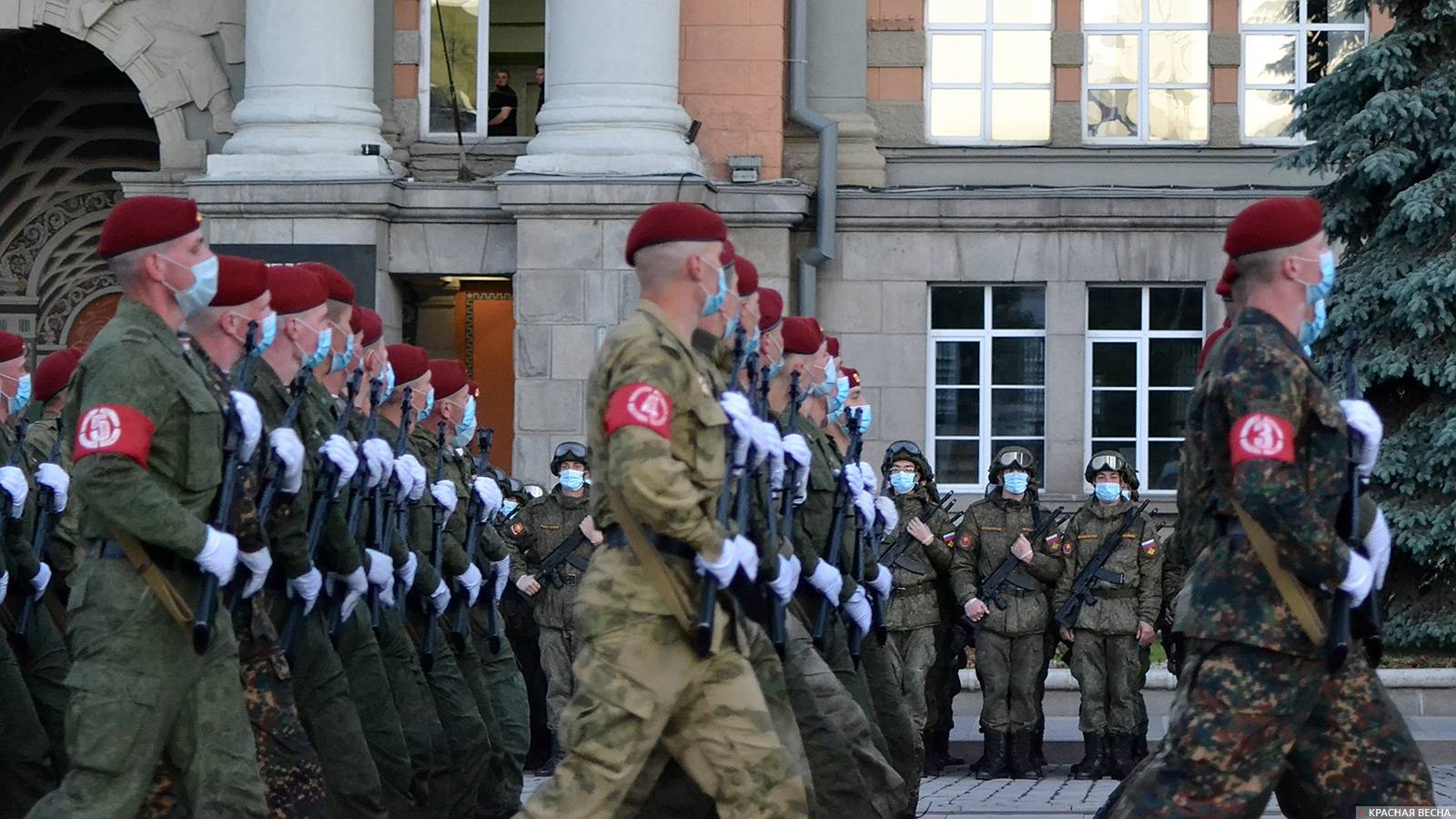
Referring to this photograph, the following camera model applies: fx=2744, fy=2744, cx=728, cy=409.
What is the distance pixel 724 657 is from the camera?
735cm

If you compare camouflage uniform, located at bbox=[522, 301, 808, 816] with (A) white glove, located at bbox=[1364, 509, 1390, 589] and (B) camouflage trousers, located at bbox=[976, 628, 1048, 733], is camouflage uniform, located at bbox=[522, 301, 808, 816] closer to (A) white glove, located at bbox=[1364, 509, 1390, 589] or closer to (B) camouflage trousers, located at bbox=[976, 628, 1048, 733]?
(A) white glove, located at bbox=[1364, 509, 1390, 589]

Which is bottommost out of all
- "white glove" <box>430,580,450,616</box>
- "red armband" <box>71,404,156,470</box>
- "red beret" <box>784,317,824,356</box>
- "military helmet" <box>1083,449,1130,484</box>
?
"white glove" <box>430,580,450,616</box>

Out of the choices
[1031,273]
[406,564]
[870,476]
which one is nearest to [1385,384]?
[1031,273]

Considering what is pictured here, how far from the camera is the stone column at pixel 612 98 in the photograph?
2052cm

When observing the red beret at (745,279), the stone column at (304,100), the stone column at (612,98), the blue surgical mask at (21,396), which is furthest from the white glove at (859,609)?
the stone column at (304,100)

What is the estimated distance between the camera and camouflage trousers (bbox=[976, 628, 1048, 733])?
570 inches

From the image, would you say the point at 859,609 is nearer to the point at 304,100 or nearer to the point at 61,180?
the point at 304,100

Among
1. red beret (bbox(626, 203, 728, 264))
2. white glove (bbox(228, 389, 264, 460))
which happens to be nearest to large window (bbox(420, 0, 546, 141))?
red beret (bbox(626, 203, 728, 264))

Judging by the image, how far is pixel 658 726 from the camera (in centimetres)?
A: 719

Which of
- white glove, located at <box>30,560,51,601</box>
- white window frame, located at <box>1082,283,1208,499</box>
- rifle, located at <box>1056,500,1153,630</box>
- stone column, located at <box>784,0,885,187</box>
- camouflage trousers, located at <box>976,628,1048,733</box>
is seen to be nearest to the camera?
white glove, located at <box>30,560,51,601</box>

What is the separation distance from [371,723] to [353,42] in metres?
12.6

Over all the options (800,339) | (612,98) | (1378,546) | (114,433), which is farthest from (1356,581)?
(612,98)

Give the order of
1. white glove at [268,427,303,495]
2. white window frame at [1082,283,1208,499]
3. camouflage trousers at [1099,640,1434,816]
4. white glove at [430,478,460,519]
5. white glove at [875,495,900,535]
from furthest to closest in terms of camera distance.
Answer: white window frame at [1082,283,1208,499] < white glove at [875,495,900,535] < white glove at [430,478,460,519] < white glove at [268,427,303,495] < camouflage trousers at [1099,640,1434,816]

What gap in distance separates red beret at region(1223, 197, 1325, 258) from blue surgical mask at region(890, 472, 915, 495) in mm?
7512
